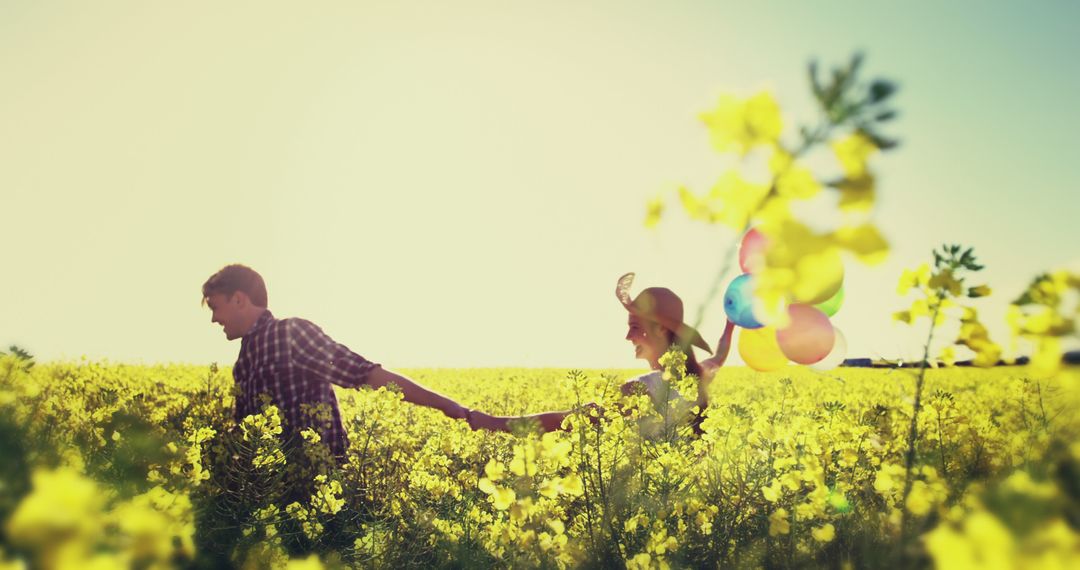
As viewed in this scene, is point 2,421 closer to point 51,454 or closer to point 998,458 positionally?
point 51,454

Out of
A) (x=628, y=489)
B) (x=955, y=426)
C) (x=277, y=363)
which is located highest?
(x=277, y=363)

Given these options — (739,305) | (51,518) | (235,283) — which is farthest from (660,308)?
(51,518)

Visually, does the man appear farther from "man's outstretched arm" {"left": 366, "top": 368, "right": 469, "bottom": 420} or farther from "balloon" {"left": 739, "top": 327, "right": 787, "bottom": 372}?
"balloon" {"left": 739, "top": 327, "right": 787, "bottom": 372}

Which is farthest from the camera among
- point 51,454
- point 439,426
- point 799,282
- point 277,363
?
point 439,426

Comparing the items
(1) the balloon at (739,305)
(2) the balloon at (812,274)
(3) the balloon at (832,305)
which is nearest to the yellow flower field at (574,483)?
(2) the balloon at (812,274)

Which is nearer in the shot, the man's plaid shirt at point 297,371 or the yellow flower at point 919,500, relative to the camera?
the yellow flower at point 919,500

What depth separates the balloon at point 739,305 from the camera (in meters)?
3.67

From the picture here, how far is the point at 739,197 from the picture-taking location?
774 millimetres

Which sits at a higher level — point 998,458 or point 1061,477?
point 1061,477

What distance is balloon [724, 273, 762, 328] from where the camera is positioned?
12.1ft

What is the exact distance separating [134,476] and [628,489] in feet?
7.22

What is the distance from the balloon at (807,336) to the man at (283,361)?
306 centimetres

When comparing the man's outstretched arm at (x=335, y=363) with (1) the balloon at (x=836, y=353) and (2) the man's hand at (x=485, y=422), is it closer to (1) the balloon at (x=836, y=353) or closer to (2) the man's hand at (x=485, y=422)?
(2) the man's hand at (x=485, y=422)

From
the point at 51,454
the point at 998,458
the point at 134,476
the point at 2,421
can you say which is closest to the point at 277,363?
the point at 134,476
